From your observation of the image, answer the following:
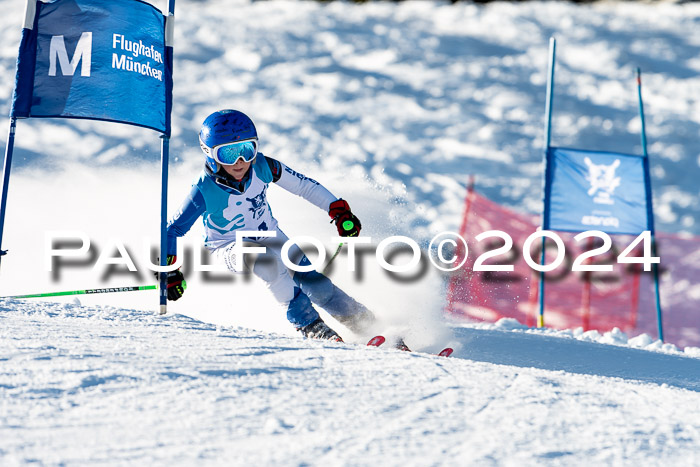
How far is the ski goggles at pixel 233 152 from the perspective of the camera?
3.95m

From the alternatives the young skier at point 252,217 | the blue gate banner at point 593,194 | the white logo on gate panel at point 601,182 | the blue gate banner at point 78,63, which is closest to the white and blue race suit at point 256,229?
the young skier at point 252,217

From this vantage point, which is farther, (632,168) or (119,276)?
(632,168)

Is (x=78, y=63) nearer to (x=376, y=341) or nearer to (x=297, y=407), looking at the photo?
(x=376, y=341)

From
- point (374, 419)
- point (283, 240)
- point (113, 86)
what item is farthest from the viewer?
point (283, 240)

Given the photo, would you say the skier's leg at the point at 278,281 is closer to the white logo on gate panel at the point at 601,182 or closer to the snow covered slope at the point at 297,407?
the snow covered slope at the point at 297,407

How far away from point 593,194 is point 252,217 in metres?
4.52

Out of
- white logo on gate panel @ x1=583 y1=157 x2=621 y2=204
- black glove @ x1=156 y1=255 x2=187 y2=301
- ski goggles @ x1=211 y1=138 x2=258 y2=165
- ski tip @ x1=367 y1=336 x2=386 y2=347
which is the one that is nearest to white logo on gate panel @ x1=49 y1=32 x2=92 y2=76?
ski goggles @ x1=211 y1=138 x2=258 y2=165

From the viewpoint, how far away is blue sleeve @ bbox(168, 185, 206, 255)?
4082mm

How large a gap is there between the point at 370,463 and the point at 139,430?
0.66m

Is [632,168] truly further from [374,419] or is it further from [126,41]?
[374,419]

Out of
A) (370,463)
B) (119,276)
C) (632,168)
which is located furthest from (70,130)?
(370,463)

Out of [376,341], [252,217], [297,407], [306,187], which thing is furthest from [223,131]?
[297,407]

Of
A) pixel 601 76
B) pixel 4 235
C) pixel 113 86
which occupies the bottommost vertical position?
pixel 4 235

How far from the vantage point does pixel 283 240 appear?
433 centimetres
